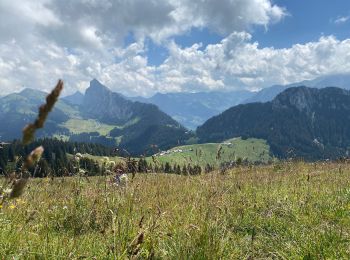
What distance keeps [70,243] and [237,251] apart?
2266mm

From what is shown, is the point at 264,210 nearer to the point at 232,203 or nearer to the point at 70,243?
the point at 232,203

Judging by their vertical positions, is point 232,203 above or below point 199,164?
below

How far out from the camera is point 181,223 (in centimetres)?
575

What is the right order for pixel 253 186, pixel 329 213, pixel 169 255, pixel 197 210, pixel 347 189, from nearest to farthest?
pixel 169 255 → pixel 197 210 → pixel 329 213 → pixel 347 189 → pixel 253 186

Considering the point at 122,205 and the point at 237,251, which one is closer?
the point at 237,251

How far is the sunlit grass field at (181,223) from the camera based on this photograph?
4.78m

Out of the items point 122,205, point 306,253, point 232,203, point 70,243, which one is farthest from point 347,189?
point 70,243

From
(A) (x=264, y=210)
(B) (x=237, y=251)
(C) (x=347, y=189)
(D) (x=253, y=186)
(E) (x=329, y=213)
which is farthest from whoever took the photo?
(D) (x=253, y=186)

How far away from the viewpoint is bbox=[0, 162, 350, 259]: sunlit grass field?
4777mm

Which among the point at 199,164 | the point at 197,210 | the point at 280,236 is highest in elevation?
the point at 199,164

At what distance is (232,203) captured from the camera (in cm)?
821

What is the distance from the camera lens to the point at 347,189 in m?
9.41

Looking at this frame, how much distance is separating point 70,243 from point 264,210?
179 inches

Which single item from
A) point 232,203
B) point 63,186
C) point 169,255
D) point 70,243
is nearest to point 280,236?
point 232,203
